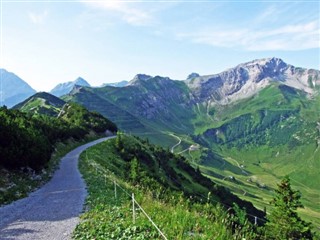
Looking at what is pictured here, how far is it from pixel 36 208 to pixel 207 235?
672 inches

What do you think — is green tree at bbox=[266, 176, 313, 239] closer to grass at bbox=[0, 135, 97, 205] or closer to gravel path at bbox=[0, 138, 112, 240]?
gravel path at bbox=[0, 138, 112, 240]

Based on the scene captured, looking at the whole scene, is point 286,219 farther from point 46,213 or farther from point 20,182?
point 46,213

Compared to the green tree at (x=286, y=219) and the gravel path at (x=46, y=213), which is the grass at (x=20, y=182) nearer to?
the gravel path at (x=46, y=213)

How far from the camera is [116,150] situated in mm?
91938

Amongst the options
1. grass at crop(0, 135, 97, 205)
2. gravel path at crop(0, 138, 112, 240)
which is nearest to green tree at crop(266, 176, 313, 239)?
gravel path at crop(0, 138, 112, 240)

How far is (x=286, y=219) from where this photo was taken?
59.4 metres

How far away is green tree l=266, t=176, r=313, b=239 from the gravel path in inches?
1468

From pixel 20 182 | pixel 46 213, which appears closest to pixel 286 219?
pixel 20 182

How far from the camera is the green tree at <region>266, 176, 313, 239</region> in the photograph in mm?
58156

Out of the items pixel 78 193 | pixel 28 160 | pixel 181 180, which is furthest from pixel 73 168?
pixel 181 180

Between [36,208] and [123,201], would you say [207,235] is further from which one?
[36,208]

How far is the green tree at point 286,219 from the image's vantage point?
191 feet

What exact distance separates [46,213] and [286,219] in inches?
1860

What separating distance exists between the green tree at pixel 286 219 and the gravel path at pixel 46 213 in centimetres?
3728
